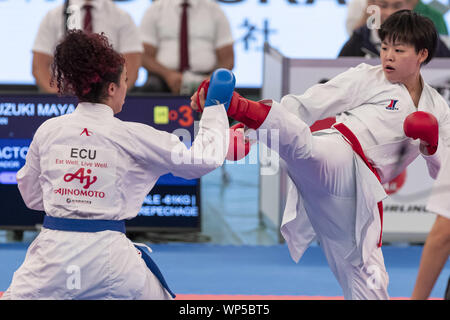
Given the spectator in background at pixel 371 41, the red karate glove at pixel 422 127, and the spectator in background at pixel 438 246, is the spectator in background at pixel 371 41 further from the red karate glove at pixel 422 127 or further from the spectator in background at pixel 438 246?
the red karate glove at pixel 422 127

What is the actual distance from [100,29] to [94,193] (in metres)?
3.57

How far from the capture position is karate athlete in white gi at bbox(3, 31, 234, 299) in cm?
243

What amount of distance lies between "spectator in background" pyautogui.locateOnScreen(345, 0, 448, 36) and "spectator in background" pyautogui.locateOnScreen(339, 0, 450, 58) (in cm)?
3

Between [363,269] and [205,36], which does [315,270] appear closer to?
[363,269]

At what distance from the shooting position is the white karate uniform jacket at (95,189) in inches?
95.4

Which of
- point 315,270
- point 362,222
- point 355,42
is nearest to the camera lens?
point 362,222

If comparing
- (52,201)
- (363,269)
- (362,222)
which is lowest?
(363,269)

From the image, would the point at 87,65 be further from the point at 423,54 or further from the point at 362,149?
the point at 423,54

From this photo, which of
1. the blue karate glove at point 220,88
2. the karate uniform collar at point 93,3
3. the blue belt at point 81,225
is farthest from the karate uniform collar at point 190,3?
the blue belt at point 81,225

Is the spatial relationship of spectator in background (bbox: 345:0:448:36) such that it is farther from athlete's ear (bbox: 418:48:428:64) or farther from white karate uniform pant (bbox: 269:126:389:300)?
white karate uniform pant (bbox: 269:126:389:300)

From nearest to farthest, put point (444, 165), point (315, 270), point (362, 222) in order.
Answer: point (362, 222)
point (444, 165)
point (315, 270)

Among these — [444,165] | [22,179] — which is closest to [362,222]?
[444,165]

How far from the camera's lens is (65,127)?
248 cm
